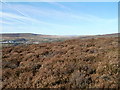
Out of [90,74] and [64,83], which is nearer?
[64,83]

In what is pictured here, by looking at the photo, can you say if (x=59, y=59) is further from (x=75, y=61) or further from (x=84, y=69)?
(x=84, y=69)

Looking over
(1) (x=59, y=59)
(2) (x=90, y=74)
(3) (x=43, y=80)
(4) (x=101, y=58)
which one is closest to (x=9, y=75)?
(3) (x=43, y=80)

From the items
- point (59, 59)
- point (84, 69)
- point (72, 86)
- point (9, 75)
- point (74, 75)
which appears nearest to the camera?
point (72, 86)

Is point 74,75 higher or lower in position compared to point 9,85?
higher

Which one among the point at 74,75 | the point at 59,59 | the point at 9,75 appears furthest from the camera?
the point at 59,59

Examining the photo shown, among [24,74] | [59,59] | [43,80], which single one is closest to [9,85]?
[24,74]

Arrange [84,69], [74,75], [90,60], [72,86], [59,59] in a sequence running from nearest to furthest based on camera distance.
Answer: [72,86], [74,75], [84,69], [90,60], [59,59]

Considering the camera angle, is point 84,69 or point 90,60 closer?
point 84,69

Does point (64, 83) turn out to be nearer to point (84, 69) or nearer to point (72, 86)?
point (72, 86)

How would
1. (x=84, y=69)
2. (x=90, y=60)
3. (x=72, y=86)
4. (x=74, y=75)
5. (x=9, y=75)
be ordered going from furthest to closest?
(x=90, y=60), (x=9, y=75), (x=84, y=69), (x=74, y=75), (x=72, y=86)
